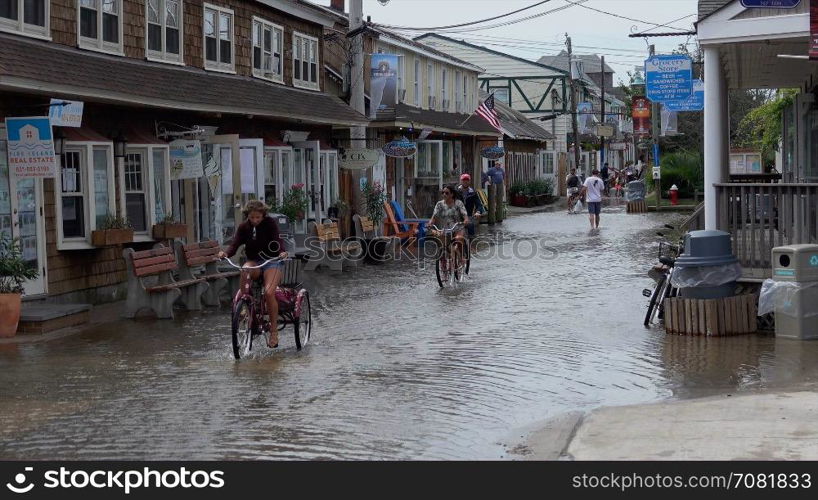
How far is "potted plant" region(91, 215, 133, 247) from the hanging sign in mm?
9179

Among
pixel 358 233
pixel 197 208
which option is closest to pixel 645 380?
pixel 197 208

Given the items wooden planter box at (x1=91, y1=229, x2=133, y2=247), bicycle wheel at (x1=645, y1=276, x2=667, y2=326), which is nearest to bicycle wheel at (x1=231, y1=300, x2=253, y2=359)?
bicycle wheel at (x1=645, y1=276, x2=667, y2=326)

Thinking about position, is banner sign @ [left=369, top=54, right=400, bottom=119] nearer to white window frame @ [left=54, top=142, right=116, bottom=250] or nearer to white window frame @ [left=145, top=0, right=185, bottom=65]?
white window frame @ [left=145, top=0, right=185, bottom=65]

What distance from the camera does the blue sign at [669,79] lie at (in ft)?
94.8

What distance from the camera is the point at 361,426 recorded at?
9195 mm

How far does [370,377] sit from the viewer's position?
448 inches

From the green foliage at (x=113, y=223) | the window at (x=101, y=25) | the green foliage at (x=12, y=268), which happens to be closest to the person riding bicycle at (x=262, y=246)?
the green foliage at (x=12, y=268)

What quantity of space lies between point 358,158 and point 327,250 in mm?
3696

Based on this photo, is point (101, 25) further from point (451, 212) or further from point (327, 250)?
point (327, 250)

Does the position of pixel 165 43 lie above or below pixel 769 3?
above

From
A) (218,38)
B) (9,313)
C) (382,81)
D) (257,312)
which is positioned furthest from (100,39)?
(382,81)

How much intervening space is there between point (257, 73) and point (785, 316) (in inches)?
591

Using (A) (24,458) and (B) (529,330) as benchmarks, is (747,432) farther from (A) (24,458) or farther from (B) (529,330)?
(B) (529,330)
